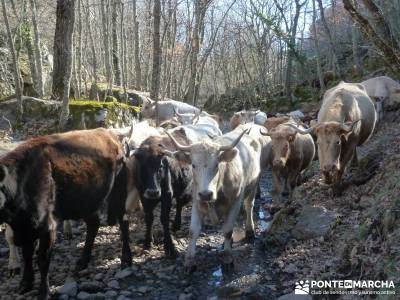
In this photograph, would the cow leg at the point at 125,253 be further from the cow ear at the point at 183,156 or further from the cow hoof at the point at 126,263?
the cow ear at the point at 183,156

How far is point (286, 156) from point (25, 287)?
18.3 feet

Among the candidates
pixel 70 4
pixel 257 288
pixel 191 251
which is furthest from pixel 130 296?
pixel 70 4

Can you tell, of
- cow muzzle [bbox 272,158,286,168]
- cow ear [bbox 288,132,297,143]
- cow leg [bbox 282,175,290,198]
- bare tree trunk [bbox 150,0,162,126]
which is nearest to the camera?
cow muzzle [bbox 272,158,286,168]

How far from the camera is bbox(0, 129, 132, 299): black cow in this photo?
5.20m

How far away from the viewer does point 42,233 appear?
5.33 metres

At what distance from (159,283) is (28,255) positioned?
5.47 feet

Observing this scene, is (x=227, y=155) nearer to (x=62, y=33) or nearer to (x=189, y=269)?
(x=189, y=269)

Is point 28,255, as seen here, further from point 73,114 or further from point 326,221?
point 73,114

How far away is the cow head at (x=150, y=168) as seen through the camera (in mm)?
6488

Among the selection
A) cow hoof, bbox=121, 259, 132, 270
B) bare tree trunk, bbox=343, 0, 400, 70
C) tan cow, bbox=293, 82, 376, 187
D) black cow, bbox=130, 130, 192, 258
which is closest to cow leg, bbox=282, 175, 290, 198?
tan cow, bbox=293, 82, 376, 187

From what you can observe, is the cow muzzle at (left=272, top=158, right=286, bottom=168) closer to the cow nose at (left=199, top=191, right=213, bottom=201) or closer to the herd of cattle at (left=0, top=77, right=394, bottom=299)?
the herd of cattle at (left=0, top=77, right=394, bottom=299)

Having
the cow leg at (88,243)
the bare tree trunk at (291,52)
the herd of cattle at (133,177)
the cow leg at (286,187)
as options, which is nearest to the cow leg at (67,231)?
the herd of cattle at (133,177)

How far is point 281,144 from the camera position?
9.32 metres

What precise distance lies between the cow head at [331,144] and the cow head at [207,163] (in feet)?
7.95
